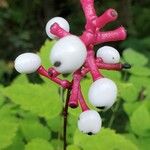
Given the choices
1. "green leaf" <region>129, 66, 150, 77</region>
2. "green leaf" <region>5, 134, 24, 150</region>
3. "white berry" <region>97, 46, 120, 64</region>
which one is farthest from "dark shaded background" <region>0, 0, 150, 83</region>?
"white berry" <region>97, 46, 120, 64</region>

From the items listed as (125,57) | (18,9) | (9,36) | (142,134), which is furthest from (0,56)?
(142,134)

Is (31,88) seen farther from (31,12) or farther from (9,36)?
(31,12)

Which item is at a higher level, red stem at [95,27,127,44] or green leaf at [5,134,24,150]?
red stem at [95,27,127,44]

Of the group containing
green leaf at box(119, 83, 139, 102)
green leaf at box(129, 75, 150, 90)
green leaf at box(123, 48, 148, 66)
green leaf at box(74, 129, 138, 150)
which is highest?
green leaf at box(123, 48, 148, 66)

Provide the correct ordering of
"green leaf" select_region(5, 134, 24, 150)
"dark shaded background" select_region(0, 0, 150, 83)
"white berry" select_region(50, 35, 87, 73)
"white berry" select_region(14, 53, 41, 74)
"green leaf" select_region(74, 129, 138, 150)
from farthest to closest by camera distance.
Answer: "dark shaded background" select_region(0, 0, 150, 83), "green leaf" select_region(5, 134, 24, 150), "green leaf" select_region(74, 129, 138, 150), "white berry" select_region(14, 53, 41, 74), "white berry" select_region(50, 35, 87, 73)

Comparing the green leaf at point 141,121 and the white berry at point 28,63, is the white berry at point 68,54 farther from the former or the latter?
the green leaf at point 141,121

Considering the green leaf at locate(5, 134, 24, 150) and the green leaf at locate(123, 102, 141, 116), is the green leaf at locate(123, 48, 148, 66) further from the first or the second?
the green leaf at locate(5, 134, 24, 150)

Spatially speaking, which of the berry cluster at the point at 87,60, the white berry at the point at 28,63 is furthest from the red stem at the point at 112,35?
the white berry at the point at 28,63

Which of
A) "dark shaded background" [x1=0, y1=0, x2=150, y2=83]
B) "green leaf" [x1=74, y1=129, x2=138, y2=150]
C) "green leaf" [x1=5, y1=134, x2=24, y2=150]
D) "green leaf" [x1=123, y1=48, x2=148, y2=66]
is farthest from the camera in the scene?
"dark shaded background" [x1=0, y1=0, x2=150, y2=83]

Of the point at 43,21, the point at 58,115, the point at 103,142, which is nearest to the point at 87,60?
the point at 103,142
